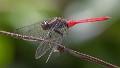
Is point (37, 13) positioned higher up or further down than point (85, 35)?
higher up

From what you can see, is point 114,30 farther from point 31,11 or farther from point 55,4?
point 55,4

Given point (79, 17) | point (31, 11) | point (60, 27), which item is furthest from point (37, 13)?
point (60, 27)

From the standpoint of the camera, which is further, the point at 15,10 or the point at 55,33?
the point at 15,10

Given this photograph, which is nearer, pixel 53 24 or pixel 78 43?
pixel 53 24

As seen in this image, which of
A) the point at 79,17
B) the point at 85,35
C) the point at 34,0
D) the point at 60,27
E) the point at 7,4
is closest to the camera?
the point at 60,27

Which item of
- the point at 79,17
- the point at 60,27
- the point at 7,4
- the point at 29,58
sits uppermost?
the point at 7,4

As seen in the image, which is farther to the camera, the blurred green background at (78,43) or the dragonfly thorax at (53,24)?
the blurred green background at (78,43)

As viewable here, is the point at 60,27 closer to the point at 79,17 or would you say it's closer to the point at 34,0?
the point at 79,17

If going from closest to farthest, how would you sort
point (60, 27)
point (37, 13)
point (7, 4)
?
1. point (60, 27)
2. point (37, 13)
3. point (7, 4)

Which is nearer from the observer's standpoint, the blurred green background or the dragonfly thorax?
the dragonfly thorax

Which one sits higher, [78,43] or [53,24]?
[53,24]
